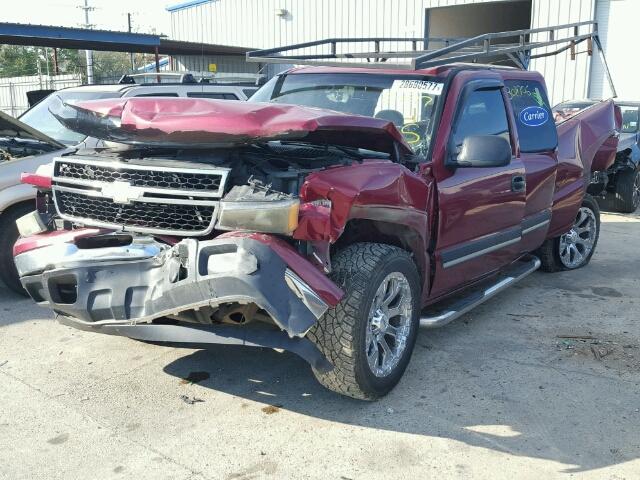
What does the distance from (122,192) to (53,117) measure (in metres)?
4.17

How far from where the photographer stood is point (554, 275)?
265 inches

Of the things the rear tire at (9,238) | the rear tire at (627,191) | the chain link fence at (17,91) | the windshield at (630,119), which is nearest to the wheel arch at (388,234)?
the rear tire at (9,238)

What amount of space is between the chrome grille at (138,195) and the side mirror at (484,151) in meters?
1.66

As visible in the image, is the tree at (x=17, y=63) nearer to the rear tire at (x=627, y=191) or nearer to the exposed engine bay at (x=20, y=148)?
the rear tire at (x=627, y=191)

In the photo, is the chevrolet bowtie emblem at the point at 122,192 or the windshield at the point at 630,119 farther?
the windshield at the point at 630,119

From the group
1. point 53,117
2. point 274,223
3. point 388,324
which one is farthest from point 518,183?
point 53,117

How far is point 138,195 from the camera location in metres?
3.37

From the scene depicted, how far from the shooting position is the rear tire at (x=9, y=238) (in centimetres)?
547

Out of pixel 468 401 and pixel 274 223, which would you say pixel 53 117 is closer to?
pixel 274 223

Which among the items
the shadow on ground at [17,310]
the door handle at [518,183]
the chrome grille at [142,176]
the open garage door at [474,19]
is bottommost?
the shadow on ground at [17,310]

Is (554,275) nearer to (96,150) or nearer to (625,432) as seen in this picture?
(625,432)

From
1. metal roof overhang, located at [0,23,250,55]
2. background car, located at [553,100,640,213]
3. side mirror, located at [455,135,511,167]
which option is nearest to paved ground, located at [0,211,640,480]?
side mirror, located at [455,135,511,167]

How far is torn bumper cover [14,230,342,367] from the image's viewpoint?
2943mm

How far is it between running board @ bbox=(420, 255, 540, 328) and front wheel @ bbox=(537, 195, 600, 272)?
575mm
